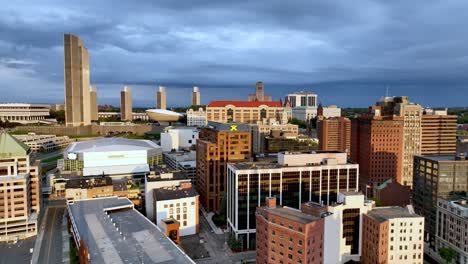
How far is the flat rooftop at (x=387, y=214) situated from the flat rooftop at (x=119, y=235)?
90.0ft

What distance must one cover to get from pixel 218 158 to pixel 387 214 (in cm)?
3871

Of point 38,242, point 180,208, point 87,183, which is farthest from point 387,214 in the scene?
point 87,183

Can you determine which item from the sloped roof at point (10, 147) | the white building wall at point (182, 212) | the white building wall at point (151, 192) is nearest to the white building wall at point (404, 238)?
the white building wall at point (182, 212)

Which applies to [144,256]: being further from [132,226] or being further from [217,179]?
[217,179]

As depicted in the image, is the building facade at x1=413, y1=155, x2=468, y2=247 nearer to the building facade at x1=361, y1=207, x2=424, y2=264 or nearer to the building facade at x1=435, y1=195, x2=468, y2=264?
the building facade at x1=435, y1=195, x2=468, y2=264

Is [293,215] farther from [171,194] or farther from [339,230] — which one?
[171,194]

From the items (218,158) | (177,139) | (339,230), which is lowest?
(339,230)

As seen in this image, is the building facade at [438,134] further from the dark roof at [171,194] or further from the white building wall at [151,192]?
the white building wall at [151,192]

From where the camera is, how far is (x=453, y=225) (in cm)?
5794

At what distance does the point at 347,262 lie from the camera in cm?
5572

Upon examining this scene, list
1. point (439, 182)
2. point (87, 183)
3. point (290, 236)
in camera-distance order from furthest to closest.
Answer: point (87, 183) < point (439, 182) < point (290, 236)

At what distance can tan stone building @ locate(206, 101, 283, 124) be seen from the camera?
185 meters

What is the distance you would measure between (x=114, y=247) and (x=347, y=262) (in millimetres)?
34024

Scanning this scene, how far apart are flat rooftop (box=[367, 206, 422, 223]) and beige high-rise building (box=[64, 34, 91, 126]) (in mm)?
170172
